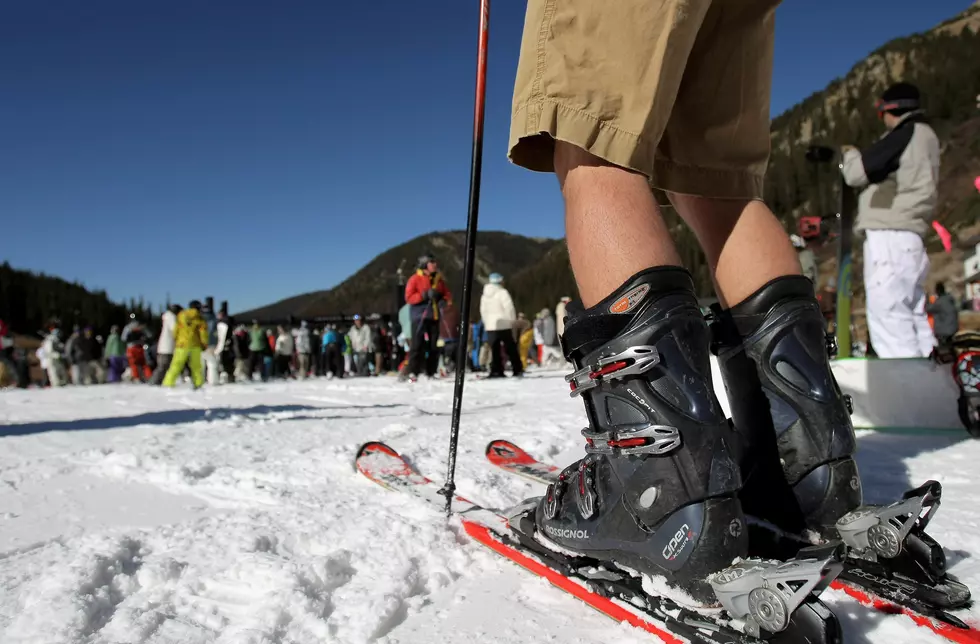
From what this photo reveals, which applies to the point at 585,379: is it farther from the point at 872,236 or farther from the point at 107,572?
the point at 872,236

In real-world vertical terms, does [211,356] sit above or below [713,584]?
above

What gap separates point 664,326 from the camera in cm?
97

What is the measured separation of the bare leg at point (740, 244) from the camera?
1.31 m

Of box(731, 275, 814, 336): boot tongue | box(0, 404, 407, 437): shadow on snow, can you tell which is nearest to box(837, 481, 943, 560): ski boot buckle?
box(731, 275, 814, 336): boot tongue

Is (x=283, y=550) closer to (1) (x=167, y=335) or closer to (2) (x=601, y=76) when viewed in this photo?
(2) (x=601, y=76)

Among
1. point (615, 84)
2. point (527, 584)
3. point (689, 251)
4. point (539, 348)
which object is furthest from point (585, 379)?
point (689, 251)

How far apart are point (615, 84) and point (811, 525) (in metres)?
0.91

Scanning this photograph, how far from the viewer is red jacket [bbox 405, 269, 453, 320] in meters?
8.95

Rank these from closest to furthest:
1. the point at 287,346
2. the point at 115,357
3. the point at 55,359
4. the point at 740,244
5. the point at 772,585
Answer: the point at 772,585, the point at 740,244, the point at 55,359, the point at 115,357, the point at 287,346

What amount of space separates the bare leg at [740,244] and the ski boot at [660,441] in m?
0.37

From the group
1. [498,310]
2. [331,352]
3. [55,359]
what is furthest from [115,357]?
[498,310]

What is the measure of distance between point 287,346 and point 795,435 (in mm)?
16866

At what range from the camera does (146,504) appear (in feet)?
5.41

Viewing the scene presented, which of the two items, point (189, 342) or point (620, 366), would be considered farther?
point (189, 342)
